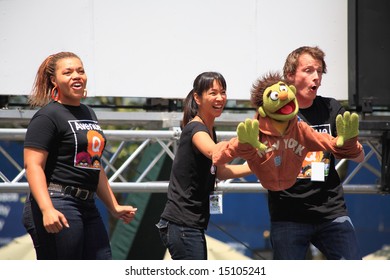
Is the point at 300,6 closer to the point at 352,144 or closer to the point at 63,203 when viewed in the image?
the point at 352,144

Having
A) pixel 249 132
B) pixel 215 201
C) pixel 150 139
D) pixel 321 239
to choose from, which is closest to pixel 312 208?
pixel 321 239

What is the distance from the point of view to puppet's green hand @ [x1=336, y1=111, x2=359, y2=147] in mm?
3152

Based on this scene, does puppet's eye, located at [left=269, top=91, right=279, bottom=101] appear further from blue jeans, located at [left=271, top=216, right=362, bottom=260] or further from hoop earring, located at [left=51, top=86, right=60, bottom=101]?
hoop earring, located at [left=51, top=86, right=60, bottom=101]

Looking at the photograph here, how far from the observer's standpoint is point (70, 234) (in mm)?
3283

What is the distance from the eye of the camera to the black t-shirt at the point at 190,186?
11.4 ft

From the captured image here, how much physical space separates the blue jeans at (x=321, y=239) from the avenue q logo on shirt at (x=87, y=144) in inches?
34.4

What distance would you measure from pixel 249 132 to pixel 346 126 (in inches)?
15.6

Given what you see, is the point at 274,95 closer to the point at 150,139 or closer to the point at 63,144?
the point at 63,144

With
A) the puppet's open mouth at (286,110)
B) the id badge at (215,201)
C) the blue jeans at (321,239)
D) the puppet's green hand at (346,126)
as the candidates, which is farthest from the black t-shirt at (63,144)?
the puppet's green hand at (346,126)

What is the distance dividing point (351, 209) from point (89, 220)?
338 cm

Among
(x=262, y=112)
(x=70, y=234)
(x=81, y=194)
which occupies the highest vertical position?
(x=262, y=112)

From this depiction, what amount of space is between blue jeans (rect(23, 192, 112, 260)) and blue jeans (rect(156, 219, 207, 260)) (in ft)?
0.90

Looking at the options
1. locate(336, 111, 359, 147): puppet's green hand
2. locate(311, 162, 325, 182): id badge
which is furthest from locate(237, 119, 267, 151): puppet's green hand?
locate(311, 162, 325, 182): id badge
